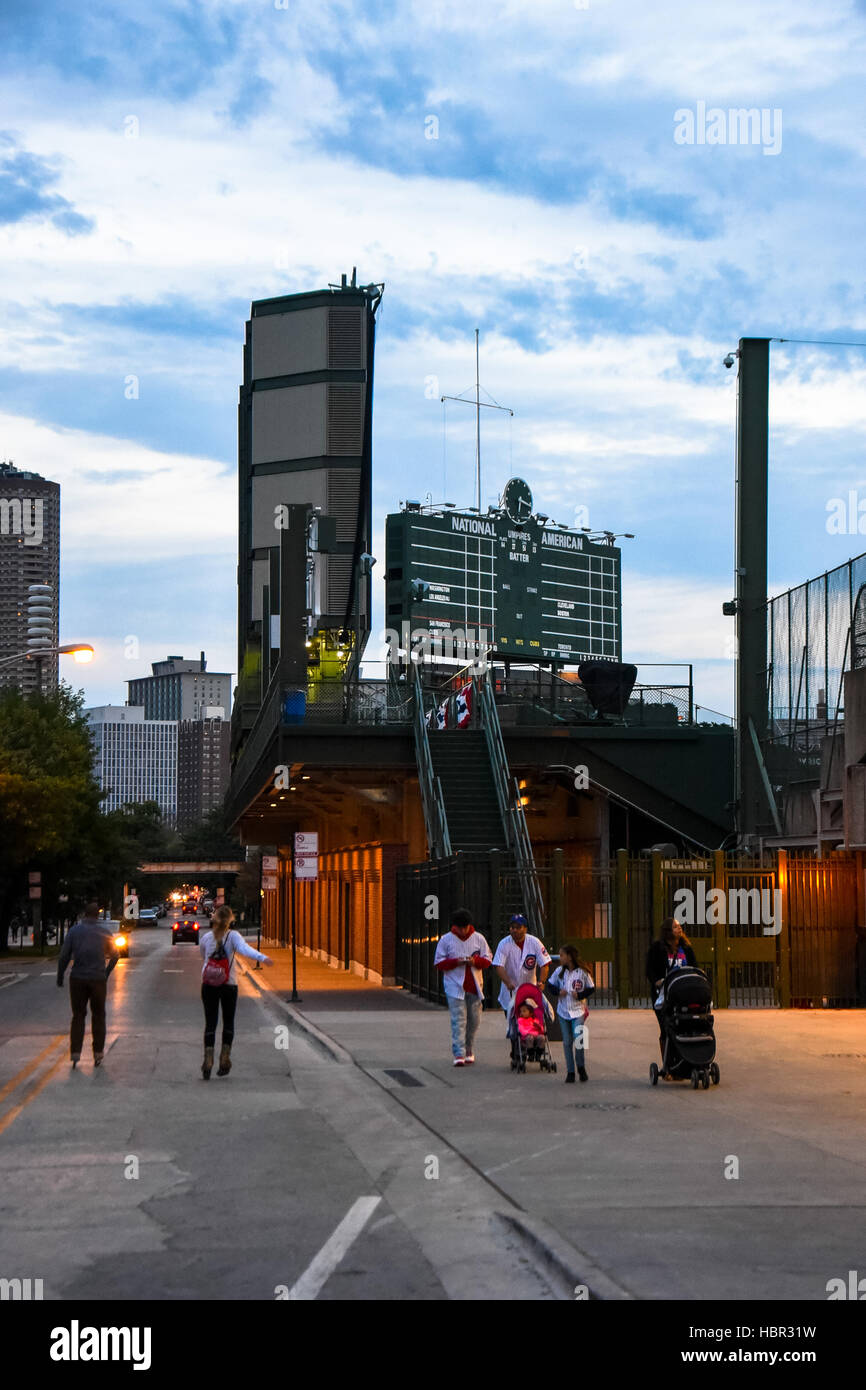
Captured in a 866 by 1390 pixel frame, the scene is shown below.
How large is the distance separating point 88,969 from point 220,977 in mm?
1808

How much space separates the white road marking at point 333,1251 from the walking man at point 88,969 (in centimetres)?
821

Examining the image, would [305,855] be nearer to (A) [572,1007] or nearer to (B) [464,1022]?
(B) [464,1022]

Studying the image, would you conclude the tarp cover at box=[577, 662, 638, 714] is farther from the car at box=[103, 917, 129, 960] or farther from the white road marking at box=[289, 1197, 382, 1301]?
the white road marking at box=[289, 1197, 382, 1301]

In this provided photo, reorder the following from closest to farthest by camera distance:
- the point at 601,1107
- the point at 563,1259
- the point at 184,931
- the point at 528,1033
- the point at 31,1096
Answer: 1. the point at 563,1259
2. the point at 601,1107
3. the point at 31,1096
4. the point at 528,1033
5. the point at 184,931

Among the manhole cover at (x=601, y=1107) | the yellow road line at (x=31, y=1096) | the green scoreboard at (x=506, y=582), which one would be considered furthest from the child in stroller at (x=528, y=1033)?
the green scoreboard at (x=506, y=582)

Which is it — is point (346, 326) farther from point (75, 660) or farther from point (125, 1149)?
point (125, 1149)

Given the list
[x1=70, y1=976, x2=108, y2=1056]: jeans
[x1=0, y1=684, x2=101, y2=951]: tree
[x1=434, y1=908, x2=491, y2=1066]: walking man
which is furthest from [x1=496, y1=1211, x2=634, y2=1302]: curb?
[x1=0, y1=684, x2=101, y2=951]: tree

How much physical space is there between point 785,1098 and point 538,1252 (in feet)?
23.0

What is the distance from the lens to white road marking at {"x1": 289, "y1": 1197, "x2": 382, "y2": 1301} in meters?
7.66

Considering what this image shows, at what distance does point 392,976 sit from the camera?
114ft

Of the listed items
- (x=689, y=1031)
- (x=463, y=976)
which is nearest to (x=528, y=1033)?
(x=463, y=976)

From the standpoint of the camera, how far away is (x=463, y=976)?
17.7m

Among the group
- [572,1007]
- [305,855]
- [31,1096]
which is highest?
[305,855]

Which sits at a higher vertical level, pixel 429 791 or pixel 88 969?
pixel 429 791
